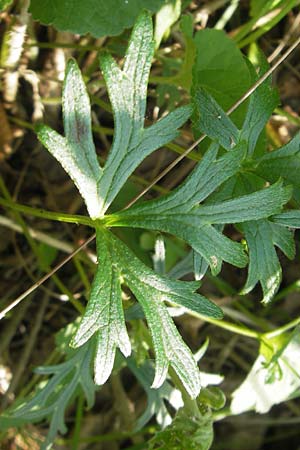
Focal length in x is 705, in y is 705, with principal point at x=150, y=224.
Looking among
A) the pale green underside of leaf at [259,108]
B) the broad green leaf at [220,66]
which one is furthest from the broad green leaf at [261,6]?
the pale green underside of leaf at [259,108]

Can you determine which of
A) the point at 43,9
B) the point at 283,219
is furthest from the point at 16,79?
the point at 283,219

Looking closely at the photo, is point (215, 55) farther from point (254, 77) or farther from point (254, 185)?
point (254, 185)

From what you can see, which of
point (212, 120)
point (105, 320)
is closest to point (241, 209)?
point (212, 120)

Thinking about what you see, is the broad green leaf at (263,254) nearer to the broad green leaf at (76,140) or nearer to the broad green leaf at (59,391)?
the broad green leaf at (76,140)

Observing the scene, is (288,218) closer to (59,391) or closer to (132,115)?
(132,115)

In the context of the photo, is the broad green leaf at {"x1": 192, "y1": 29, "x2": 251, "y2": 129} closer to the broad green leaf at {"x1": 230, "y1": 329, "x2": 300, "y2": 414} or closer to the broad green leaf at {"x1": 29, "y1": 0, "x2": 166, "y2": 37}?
the broad green leaf at {"x1": 29, "y1": 0, "x2": 166, "y2": 37}
